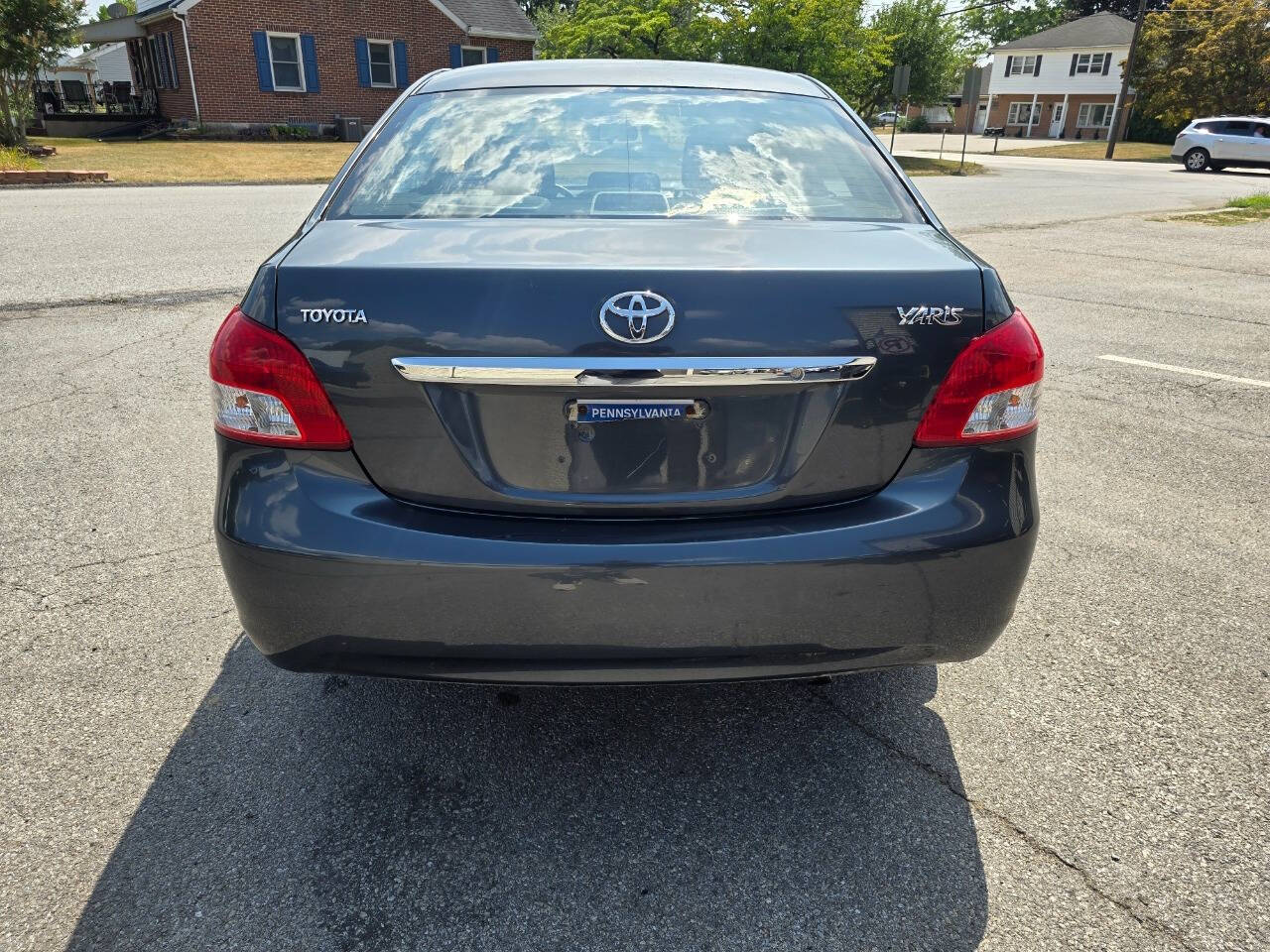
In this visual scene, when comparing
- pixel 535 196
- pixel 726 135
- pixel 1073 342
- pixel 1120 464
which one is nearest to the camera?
pixel 535 196

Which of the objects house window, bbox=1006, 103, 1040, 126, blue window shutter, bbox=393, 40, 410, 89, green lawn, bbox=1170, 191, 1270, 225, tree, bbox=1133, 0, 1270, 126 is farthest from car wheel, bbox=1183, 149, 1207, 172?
house window, bbox=1006, 103, 1040, 126

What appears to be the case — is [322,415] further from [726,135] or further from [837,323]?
[726,135]

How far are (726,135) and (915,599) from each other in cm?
147

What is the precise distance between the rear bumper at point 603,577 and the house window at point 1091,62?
228ft

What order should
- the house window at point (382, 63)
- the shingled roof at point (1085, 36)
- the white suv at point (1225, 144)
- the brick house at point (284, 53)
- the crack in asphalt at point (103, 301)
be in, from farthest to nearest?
the shingled roof at point (1085, 36)
the house window at point (382, 63)
the white suv at point (1225, 144)
the brick house at point (284, 53)
the crack in asphalt at point (103, 301)

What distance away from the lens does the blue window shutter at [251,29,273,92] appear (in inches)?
1117

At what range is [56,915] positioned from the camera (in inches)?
74.9

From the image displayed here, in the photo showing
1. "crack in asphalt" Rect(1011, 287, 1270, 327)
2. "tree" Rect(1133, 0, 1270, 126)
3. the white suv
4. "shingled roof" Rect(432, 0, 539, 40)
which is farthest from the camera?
"tree" Rect(1133, 0, 1270, 126)

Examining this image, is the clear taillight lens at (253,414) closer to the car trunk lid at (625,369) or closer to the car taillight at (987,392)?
the car trunk lid at (625,369)

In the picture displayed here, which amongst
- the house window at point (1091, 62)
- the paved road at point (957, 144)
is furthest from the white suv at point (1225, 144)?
the house window at point (1091, 62)

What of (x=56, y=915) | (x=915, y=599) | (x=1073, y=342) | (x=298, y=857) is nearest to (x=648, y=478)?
(x=915, y=599)

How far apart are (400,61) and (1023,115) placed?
51.3 metres

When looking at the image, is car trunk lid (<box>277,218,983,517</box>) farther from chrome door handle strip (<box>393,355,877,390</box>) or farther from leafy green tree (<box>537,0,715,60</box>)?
leafy green tree (<box>537,0,715,60</box>)

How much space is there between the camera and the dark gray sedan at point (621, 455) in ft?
6.04
